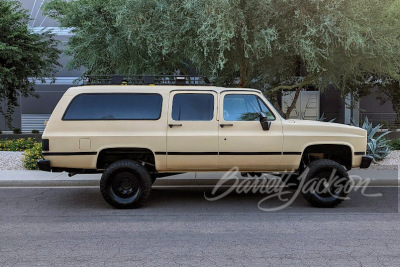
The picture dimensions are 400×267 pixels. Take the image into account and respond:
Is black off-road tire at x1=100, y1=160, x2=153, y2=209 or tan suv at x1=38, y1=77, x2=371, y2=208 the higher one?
tan suv at x1=38, y1=77, x2=371, y2=208

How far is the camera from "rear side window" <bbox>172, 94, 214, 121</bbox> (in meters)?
8.07

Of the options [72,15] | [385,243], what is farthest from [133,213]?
[72,15]

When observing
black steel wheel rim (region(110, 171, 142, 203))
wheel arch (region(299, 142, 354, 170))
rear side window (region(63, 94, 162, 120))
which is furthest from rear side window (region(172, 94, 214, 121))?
wheel arch (region(299, 142, 354, 170))

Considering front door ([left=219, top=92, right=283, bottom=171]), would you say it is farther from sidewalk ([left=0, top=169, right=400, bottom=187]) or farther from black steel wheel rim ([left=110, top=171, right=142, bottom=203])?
sidewalk ([left=0, top=169, right=400, bottom=187])

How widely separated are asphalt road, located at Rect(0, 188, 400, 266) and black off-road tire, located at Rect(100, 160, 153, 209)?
8.6 inches

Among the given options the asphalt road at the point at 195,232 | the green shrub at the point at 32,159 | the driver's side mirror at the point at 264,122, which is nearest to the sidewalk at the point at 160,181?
the asphalt road at the point at 195,232

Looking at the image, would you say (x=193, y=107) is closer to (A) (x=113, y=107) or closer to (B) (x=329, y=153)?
(A) (x=113, y=107)

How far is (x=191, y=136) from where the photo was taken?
7926mm

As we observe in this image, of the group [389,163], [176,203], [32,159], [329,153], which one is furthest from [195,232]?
[389,163]

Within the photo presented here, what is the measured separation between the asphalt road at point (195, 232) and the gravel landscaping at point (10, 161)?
365 centimetres

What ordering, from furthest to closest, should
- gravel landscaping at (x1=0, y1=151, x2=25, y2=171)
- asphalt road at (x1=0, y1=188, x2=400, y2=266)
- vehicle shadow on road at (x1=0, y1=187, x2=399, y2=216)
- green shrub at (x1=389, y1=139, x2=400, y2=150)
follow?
green shrub at (x1=389, y1=139, x2=400, y2=150), gravel landscaping at (x1=0, y1=151, x2=25, y2=171), vehicle shadow on road at (x1=0, y1=187, x2=399, y2=216), asphalt road at (x1=0, y1=188, x2=400, y2=266)

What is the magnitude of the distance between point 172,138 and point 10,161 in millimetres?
7010

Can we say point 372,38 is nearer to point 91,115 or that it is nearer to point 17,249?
point 91,115

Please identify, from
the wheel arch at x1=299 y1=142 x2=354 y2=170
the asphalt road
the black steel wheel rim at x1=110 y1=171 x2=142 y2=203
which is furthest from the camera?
the wheel arch at x1=299 y1=142 x2=354 y2=170
